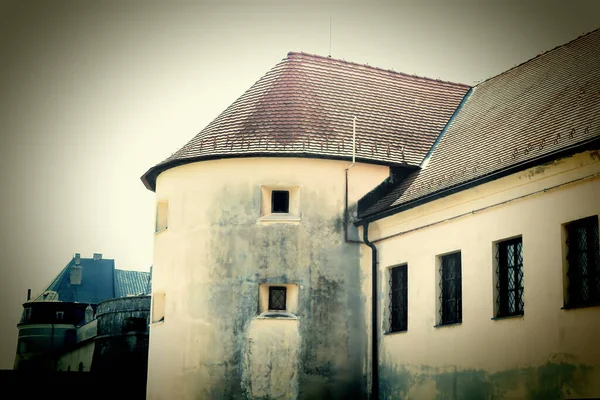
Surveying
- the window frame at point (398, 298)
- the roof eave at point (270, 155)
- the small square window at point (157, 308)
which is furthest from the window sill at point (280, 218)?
the small square window at point (157, 308)

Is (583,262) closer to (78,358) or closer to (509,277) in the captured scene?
(509,277)

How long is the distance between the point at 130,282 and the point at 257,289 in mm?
72528

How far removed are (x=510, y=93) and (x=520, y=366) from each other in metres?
10.3

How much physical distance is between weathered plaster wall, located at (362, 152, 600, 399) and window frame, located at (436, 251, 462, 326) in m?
0.19

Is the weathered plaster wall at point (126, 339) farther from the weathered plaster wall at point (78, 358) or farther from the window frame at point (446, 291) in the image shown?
the window frame at point (446, 291)

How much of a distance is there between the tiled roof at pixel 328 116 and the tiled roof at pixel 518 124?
972 millimetres

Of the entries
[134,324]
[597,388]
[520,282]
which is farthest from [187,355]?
[134,324]

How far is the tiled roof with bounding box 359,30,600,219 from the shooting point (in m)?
20.8

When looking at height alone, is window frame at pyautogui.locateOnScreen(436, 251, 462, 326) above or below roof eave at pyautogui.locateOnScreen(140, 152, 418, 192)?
below

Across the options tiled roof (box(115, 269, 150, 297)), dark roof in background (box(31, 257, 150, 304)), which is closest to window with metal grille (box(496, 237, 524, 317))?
dark roof in background (box(31, 257, 150, 304))

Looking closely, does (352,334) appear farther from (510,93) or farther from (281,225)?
(510,93)

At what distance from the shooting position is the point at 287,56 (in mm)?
30328

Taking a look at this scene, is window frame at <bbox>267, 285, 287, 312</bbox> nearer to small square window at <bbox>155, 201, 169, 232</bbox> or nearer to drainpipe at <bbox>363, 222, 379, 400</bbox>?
drainpipe at <bbox>363, 222, 379, 400</bbox>

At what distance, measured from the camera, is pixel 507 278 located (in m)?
20.9
